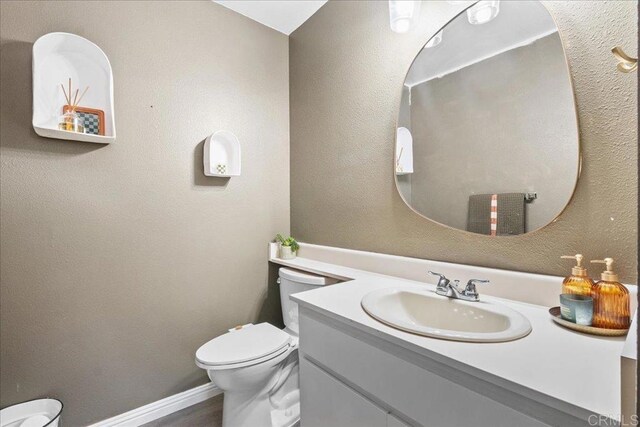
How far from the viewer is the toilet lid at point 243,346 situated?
4.37ft

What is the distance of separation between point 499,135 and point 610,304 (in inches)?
24.8

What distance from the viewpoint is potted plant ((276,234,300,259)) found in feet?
6.54

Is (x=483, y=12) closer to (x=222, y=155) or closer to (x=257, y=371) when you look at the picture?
(x=222, y=155)

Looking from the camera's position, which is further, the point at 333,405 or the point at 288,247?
the point at 288,247

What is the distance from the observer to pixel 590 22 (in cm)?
91

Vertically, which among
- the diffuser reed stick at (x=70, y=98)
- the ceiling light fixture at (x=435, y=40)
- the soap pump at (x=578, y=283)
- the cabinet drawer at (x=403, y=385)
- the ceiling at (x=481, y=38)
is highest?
the ceiling light fixture at (x=435, y=40)

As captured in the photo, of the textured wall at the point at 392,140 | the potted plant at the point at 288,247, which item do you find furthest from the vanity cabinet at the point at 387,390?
the potted plant at the point at 288,247

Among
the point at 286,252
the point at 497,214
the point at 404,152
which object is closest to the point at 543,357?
the point at 497,214

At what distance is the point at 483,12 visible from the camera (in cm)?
113

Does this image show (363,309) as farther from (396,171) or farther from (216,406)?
(216,406)

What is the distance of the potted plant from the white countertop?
102 centimetres

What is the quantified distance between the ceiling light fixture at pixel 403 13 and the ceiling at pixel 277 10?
75 cm

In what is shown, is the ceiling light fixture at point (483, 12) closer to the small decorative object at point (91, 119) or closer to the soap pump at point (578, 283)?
the soap pump at point (578, 283)
